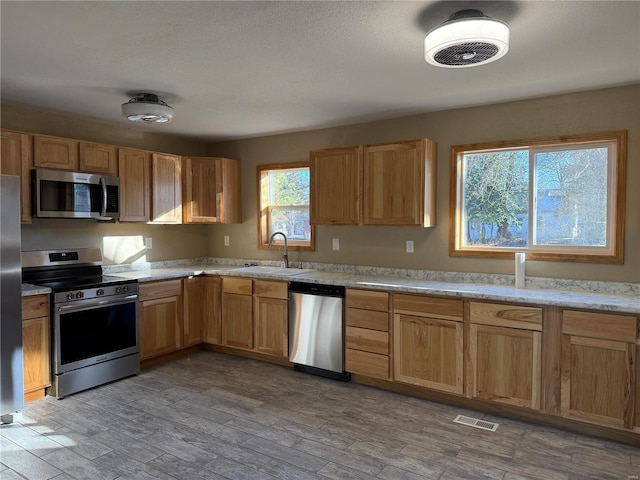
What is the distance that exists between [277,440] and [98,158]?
2956 mm

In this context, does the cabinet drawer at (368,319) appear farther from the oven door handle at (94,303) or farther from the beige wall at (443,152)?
the oven door handle at (94,303)

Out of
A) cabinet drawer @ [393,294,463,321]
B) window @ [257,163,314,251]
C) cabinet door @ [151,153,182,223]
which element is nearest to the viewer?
→ cabinet drawer @ [393,294,463,321]

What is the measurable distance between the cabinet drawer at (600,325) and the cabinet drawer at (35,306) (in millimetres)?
3793

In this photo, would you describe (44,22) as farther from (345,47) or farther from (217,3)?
(345,47)

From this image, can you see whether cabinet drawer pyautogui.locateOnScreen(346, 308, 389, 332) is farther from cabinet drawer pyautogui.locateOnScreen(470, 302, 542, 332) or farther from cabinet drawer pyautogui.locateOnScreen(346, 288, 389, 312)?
cabinet drawer pyautogui.locateOnScreen(470, 302, 542, 332)

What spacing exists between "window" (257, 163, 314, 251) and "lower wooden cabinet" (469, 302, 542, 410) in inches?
81.3

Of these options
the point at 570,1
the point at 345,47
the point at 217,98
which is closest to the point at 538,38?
the point at 570,1

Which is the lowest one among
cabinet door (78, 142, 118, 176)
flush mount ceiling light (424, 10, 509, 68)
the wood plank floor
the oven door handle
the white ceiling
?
the wood plank floor

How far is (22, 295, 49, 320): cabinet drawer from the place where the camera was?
3.29 m

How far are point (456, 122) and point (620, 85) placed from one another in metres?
1.19

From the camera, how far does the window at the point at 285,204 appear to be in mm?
4833

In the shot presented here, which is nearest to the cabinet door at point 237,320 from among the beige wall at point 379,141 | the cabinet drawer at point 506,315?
the beige wall at point 379,141

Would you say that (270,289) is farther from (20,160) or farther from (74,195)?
(20,160)

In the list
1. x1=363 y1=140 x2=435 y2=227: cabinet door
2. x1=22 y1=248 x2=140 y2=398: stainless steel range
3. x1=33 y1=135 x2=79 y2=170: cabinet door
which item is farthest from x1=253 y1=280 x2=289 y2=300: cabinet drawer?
x1=33 y1=135 x2=79 y2=170: cabinet door
